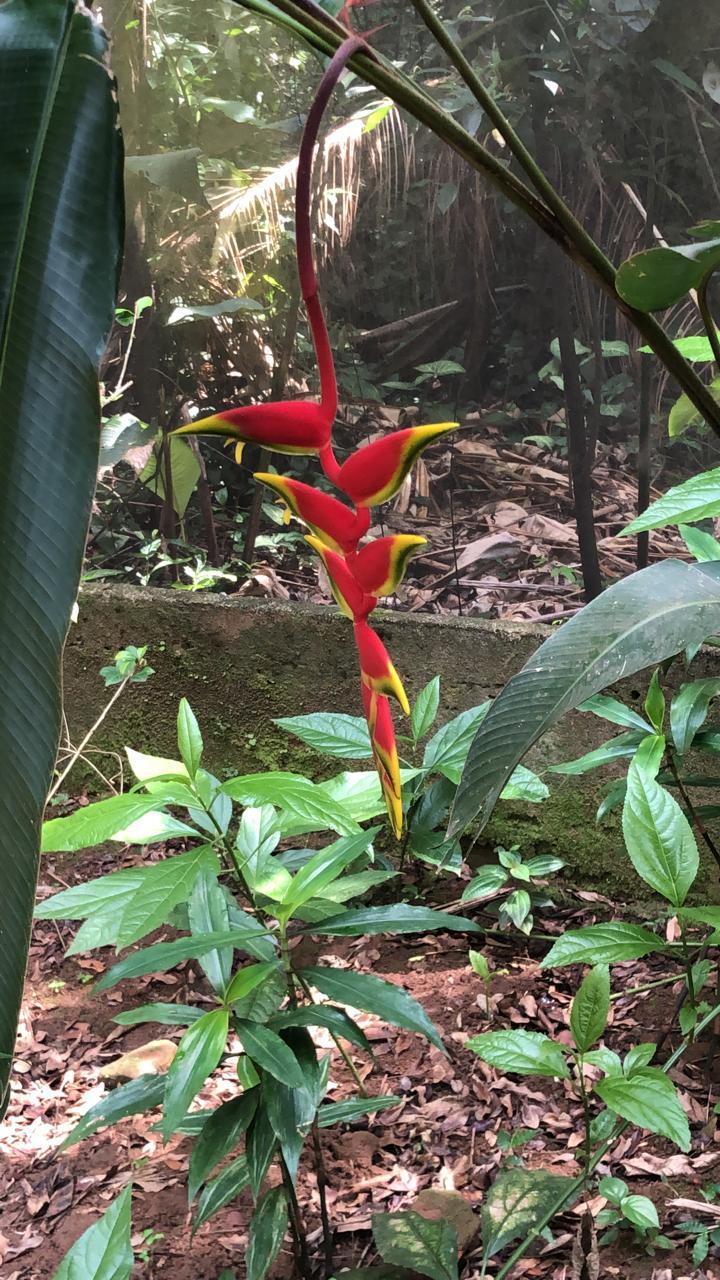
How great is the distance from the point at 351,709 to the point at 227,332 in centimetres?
82

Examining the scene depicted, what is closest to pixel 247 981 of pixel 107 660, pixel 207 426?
pixel 207 426

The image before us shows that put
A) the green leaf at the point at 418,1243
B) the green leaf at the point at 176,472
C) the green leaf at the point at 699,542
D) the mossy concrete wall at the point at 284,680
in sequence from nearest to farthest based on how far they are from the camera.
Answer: the green leaf at the point at 418,1243 < the green leaf at the point at 699,542 < the mossy concrete wall at the point at 284,680 < the green leaf at the point at 176,472

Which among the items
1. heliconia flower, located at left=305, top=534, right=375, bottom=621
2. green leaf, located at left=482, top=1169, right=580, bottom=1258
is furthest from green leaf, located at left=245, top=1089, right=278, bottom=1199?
heliconia flower, located at left=305, top=534, right=375, bottom=621

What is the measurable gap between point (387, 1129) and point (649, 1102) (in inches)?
19.8

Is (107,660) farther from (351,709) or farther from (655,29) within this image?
(655,29)

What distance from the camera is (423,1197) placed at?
95 centimetres

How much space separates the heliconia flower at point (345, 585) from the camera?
1.20 ft

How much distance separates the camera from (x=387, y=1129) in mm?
1080

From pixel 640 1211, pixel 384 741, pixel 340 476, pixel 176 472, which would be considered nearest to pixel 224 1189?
pixel 640 1211

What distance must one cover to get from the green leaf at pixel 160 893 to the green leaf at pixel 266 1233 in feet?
0.94

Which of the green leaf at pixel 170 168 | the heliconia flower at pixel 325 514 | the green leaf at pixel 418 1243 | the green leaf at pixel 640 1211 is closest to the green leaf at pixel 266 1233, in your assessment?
the green leaf at pixel 418 1243

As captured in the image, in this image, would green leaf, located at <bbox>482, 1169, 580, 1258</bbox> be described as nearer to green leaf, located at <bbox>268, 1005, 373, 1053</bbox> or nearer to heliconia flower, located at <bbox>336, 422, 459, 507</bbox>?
green leaf, located at <bbox>268, 1005, 373, 1053</bbox>

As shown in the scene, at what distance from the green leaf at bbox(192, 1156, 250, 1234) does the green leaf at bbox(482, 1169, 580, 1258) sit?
23 cm

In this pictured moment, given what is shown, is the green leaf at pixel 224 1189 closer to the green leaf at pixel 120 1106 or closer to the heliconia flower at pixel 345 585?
the green leaf at pixel 120 1106
